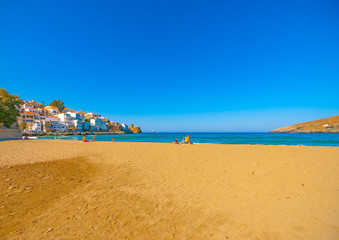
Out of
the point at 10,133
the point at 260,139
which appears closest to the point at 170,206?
Answer: the point at 10,133

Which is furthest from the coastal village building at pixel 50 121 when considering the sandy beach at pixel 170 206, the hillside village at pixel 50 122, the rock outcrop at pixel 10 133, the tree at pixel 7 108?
the sandy beach at pixel 170 206

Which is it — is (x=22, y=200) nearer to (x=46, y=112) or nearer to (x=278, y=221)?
(x=278, y=221)

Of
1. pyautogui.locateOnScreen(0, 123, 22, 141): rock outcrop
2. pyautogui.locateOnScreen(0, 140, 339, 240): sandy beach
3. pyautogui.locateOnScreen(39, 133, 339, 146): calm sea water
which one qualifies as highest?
pyautogui.locateOnScreen(0, 123, 22, 141): rock outcrop

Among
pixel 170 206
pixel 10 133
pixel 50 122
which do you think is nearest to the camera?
pixel 170 206

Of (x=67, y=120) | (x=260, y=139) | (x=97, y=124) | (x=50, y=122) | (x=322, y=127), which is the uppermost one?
(x=67, y=120)

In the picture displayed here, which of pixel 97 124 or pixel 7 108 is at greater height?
pixel 97 124

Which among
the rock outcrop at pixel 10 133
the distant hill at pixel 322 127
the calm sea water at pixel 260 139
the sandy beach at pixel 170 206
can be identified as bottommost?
the sandy beach at pixel 170 206

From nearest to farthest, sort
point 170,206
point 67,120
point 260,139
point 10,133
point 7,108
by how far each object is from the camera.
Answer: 1. point 170,206
2. point 7,108
3. point 10,133
4. point 260,139
5. point 67,120

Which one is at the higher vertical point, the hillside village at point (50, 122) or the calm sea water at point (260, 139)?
the hillside village at point (50, 122)

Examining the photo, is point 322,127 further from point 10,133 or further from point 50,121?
point 50,121

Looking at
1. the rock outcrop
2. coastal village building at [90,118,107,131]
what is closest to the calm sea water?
the rock outcrop

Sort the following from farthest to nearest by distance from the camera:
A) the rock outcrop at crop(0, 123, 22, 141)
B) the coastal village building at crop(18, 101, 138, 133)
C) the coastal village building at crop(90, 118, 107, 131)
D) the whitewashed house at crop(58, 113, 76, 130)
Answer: the coastal village building at crop(90, 118, 107, 131), the whitewashed house at crop(58, 113, 76, 130), the coastal village building at crop(18, 101, 138, 133), the rock outcrop at crop(0, 123, 22, 141)

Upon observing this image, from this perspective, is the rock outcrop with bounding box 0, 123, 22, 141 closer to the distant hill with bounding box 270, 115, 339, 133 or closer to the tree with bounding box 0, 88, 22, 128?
the tree with bounding box 0, 88, 22, 128

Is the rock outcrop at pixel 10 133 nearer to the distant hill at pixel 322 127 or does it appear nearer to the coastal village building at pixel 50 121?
the coastal village building at pixel 50 121
